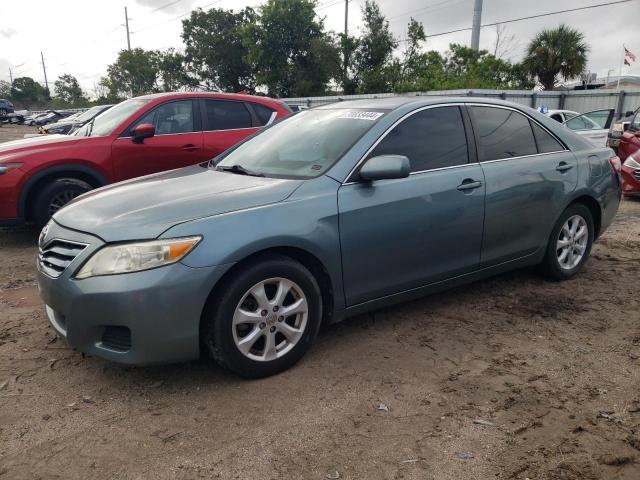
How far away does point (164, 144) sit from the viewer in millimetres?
6488

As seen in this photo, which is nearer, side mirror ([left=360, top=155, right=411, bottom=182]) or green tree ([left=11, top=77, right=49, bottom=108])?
side mirror ([left=360, top=155, right=411, bottom=182])

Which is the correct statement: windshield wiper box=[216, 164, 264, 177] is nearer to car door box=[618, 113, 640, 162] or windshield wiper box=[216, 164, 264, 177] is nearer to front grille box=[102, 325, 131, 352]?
front grille box=[102, 325, 131, 352]

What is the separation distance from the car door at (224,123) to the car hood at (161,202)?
10.7 feet

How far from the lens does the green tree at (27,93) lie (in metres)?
86.4

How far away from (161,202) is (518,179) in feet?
8.73

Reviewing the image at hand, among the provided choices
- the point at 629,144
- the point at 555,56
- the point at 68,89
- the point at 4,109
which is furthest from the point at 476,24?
the point at 68,89

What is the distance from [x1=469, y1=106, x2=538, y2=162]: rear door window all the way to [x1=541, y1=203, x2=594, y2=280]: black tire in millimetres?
650

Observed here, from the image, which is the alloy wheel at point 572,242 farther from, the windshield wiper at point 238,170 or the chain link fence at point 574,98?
the chain link fence at point 574,98

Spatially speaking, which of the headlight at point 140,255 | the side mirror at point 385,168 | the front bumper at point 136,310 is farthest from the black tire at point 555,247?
the headlight at point 140,255

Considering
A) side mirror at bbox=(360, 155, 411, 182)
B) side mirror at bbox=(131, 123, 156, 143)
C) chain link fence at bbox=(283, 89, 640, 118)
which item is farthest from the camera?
chain link fence at bbox=(283, 89, 640, 118)

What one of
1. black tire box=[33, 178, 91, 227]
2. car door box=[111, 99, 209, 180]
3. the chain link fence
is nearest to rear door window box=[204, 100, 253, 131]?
car door box=[111, 99, 209, 180]

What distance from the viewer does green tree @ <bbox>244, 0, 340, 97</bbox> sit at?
126ft

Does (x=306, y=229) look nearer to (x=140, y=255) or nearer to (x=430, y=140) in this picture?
(x=140, y=255)

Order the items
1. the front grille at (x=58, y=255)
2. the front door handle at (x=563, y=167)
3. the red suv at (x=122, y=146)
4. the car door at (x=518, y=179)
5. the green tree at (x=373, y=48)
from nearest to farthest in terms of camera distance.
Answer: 1. the front grille at (x=58, y=255)
2. the car door at (x=518, y=179)
3. the front door handle at (x=563, y=167)
4. the red suv at (x=122, y=146)
5. the green tree at (x=373, y=48)
